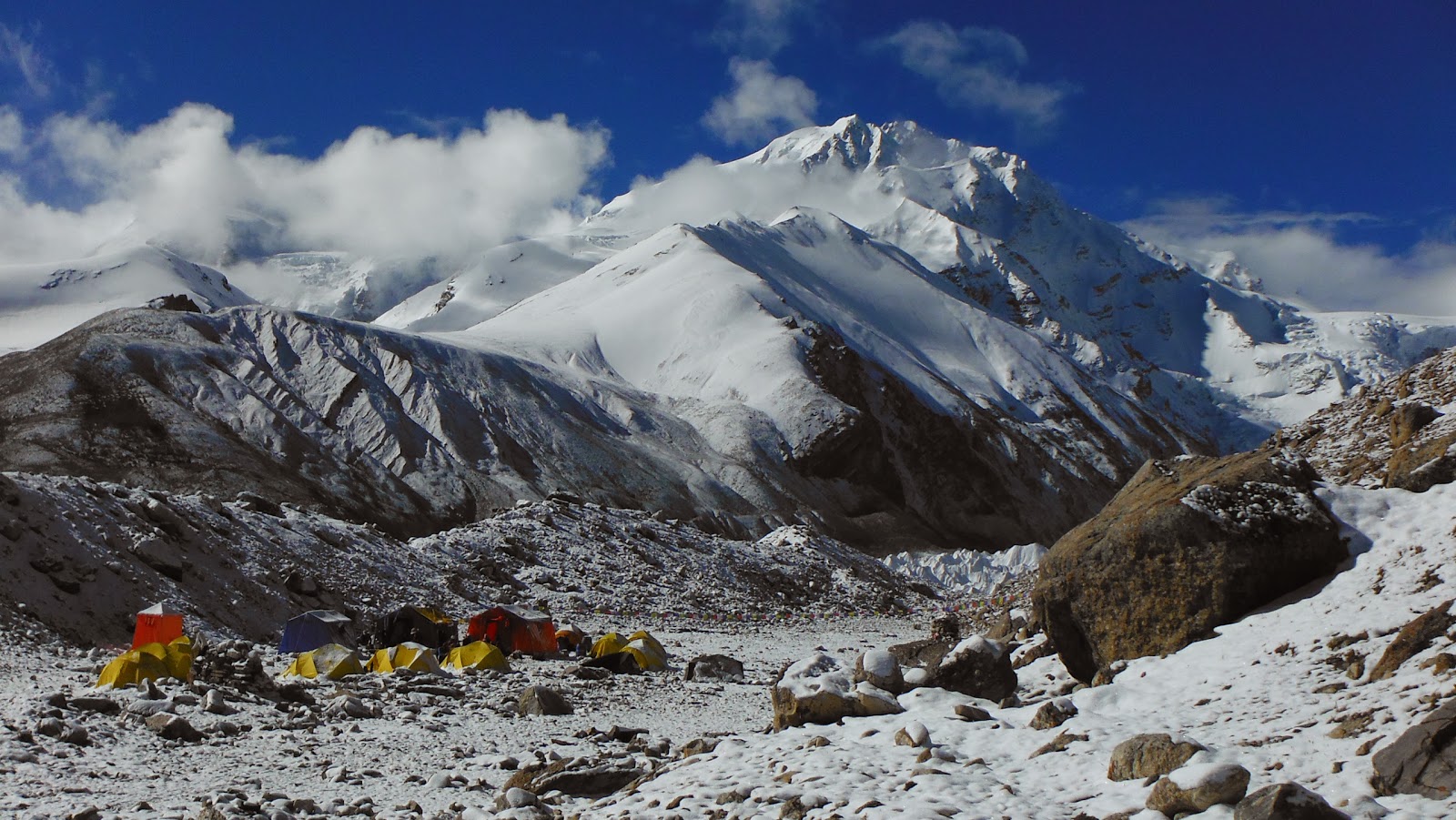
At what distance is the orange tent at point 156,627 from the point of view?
2123 centimetres

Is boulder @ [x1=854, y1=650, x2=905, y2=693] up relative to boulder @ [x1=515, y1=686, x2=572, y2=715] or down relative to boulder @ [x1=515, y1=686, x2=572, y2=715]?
up

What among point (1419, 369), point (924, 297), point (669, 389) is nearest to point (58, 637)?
point (1419, 369)

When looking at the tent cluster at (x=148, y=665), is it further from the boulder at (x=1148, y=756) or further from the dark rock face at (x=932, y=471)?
the dark rock face at (x=932, y=471)

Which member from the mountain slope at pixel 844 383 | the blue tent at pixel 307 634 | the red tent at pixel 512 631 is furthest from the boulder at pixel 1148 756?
the mountain slope at pixel 844 383

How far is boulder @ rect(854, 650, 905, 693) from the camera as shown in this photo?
42.6 ft

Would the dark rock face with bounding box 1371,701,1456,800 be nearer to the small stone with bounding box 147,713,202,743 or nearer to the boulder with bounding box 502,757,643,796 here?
the boulder with bounding box 502,757,643,796

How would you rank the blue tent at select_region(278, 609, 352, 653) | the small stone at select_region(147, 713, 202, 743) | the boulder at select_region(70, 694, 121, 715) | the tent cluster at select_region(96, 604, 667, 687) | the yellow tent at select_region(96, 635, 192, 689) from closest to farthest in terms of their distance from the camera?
the small stone at select_region(147, 713, 202, 743)
the boulder at select_region(70, 694, 121, 715)
the yellow tent at select_region(96, 635, 192, 689)
the tent cluster at select_region(96, 604, 667, 687)
the blue tent at select_region(278, 609, 352, 653)

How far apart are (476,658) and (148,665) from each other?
7.40m

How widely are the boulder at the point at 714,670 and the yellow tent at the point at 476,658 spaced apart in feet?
13.0

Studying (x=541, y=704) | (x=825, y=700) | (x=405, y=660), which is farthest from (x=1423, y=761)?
(x=405, y=660)

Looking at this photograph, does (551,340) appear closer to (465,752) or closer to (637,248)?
(637,248)

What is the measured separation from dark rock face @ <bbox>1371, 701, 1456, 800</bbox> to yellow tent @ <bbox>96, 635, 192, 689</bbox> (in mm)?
16135

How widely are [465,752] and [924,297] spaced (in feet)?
513

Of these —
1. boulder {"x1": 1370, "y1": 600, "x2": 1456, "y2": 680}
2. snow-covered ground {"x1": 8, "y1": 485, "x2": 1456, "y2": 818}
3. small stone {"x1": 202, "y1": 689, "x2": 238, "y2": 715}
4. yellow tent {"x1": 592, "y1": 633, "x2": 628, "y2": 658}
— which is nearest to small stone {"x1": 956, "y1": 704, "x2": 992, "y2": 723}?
snow-covered ground {"x1": 8, "y1": 485, "x2": 1456, "y2": 818}
